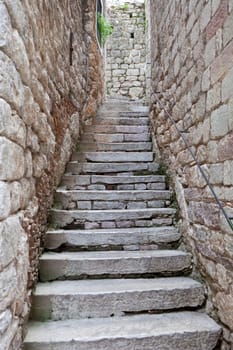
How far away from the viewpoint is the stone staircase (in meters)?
1.66

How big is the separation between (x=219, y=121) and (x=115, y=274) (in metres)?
1.28

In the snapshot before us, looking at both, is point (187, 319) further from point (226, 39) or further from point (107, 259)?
point (226, 39)

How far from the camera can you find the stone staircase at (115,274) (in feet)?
5.44

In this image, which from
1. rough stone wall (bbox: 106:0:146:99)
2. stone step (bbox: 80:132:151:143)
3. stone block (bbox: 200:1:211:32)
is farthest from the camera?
rough stone wall (bbox: 106:0:146:99)

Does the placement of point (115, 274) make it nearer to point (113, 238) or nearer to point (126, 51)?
point (113, 238)

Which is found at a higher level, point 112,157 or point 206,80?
point 206,80

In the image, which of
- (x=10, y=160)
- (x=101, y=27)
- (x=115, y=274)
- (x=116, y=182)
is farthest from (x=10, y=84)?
(x=101, y=27)

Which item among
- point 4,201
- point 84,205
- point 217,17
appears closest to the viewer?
point 4,201

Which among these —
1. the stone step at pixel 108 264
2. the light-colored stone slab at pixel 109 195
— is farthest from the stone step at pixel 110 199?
the stone step at pixel 108 264

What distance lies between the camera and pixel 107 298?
6.10ft

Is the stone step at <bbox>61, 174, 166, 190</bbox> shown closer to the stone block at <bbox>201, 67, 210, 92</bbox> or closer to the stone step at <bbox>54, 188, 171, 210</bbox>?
the stone step at <bbox>54, 188, 171, 210</bbox>

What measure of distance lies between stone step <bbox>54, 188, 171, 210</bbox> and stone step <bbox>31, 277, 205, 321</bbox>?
87 centimetres

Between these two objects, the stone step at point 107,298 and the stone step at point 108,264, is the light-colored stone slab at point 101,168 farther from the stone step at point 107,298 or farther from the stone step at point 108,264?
the stone step at point 107,298

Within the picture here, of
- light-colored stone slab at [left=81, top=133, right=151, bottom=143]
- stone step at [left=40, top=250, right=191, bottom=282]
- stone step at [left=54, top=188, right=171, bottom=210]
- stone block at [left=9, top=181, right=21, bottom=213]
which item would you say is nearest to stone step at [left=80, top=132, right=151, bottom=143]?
light-colored stone slab at [left=81, top=133, right=151, bottom=143]
